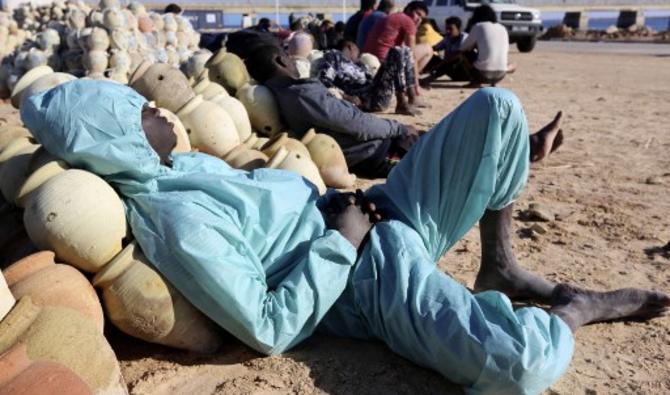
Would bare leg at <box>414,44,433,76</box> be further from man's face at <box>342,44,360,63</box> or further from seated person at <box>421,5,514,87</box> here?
man's face at <box>342,44,360,63</box>

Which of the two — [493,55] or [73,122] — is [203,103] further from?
[493,55]

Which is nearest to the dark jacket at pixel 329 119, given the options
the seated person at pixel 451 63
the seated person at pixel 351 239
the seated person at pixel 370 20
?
the seated person at pixel 351 239

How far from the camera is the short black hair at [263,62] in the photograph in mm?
5309

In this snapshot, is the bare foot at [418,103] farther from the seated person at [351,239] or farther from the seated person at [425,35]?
the seated person at [351,239]

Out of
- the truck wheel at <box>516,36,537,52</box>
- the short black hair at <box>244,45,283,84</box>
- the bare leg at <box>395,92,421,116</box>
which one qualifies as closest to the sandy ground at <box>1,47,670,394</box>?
the bare leg at <box>395,92,421,116</box>

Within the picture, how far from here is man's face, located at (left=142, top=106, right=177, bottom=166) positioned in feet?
Answer: 8.88

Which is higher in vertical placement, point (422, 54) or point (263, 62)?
point (263, 62)

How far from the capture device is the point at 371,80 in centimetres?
789

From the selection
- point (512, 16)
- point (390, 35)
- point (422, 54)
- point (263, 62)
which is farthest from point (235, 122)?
point (512, 16)

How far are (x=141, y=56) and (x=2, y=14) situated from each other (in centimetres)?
602

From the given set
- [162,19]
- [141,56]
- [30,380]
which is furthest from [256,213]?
[162,19]

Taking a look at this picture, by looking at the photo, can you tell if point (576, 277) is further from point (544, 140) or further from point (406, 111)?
point (406, 111)

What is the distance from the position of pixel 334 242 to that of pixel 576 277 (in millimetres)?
1432

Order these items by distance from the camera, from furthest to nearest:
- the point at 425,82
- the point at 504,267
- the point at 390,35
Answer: the point at 425,82 < the point at 390,35 < the point at 504,267
